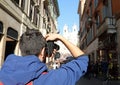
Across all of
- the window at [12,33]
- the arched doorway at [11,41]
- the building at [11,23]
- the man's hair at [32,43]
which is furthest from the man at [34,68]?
the arched doorway at [11,41]

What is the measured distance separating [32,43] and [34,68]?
0.21m

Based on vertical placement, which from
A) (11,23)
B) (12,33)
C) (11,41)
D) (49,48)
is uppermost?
(11,23)

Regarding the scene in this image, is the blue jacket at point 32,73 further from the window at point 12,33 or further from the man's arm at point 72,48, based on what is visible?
the window at point 12,33

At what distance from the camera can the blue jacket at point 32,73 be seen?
5.92 feet

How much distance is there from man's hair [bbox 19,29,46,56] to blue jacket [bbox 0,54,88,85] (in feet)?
0.19

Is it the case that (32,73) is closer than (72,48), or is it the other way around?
(32,73)

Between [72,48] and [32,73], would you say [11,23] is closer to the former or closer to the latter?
[72,48]

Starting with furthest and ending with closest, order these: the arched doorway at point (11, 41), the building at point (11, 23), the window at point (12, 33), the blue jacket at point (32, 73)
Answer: the arched doorway at point (11, 41), the window at point (12, 33), the building at point (11, 23), the blue jacket at point (32, 73)

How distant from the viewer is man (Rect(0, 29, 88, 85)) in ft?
5.95

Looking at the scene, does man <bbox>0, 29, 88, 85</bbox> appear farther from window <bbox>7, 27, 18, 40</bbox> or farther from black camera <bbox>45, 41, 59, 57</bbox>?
window <bbox>7, 27, 18, 40</bbox>

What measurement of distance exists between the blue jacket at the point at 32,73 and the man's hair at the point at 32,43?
0.06m

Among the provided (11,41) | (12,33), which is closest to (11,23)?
(12,33)

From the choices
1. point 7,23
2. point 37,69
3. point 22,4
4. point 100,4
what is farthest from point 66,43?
point 100,4

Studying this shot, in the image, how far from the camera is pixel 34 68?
1.84m
